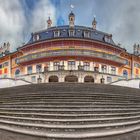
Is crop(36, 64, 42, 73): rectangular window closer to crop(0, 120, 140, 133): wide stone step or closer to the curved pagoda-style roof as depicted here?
the curved pagoda-style roof

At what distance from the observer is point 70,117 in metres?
12.2

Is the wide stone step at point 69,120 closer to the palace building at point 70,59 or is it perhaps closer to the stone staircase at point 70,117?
the stone staircase at point 70,117

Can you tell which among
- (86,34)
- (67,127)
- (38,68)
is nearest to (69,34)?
(86,34)

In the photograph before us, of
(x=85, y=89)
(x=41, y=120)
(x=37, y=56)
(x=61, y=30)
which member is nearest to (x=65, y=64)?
(x=37, y=56)

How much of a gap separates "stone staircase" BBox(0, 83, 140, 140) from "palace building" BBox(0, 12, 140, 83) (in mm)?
19930

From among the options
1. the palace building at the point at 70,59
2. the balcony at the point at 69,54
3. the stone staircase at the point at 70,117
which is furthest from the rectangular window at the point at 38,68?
the stone staircase at the point at 70,117

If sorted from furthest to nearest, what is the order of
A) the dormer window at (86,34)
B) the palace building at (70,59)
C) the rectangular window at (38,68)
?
the dormer window at (86,34)
the rectangular window at (38,68)
the palace building at (70,59)

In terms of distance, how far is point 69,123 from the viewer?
11.4 meters

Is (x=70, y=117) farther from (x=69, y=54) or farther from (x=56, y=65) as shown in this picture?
(x=56, y=65)

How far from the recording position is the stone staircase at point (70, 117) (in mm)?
10477

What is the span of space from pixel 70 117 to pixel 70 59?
2865 cm

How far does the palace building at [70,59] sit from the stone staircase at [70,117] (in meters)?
19.9

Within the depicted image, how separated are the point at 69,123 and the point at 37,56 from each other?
31.0 meters

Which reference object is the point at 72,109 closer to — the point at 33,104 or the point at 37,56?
the point at 33,104
